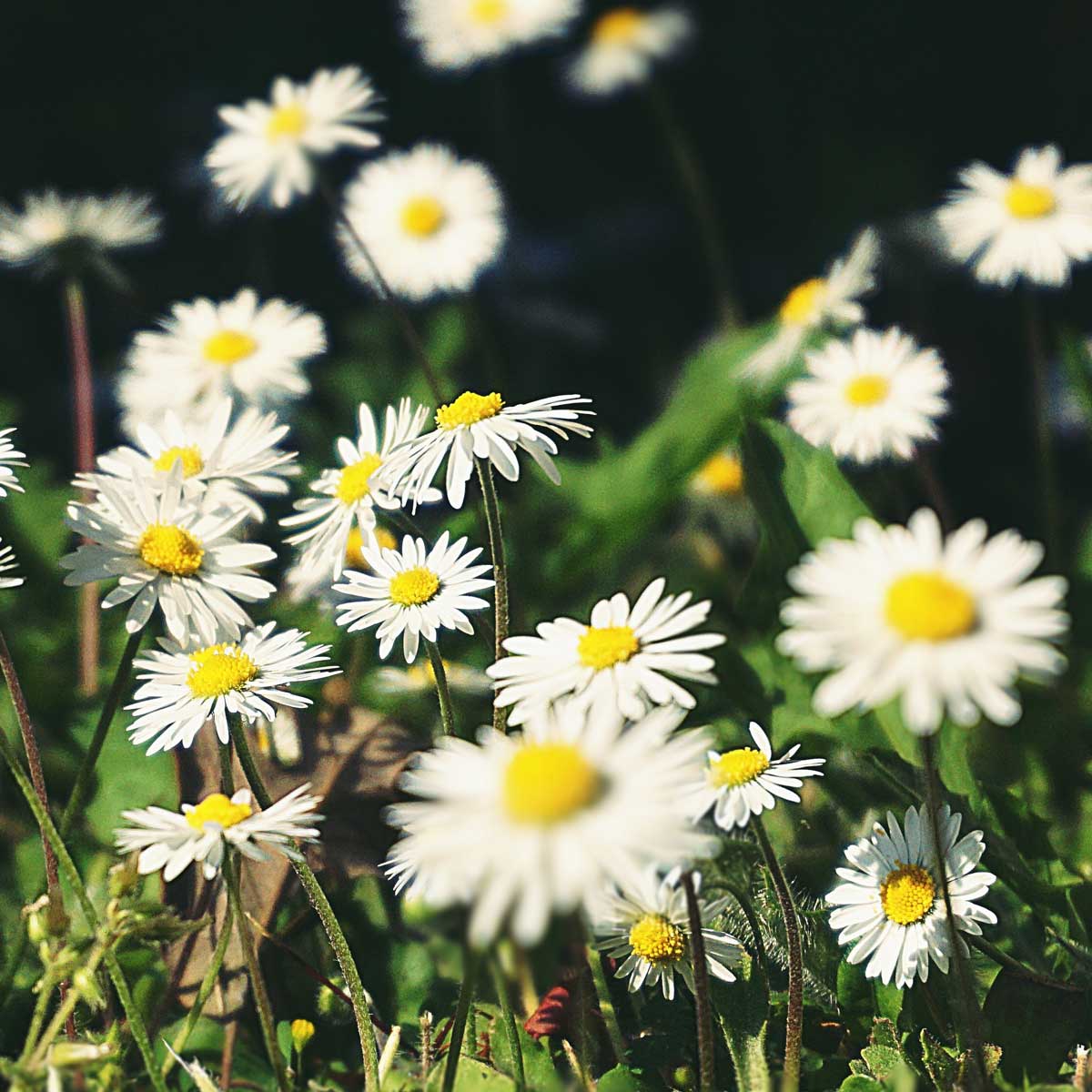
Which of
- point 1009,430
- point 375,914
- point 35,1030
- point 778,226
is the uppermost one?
point 778,226

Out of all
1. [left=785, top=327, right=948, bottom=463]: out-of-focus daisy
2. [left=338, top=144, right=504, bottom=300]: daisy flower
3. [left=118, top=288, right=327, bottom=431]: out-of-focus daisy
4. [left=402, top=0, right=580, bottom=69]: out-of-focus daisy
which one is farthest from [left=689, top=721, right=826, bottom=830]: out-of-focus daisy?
[left=402, top=0, right=580, bottom=69]: out-of-focus daisy

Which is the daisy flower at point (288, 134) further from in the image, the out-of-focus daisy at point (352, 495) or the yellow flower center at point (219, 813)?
the yellow flower center at point (219, 813)

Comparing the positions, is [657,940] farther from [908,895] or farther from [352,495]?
[352,495]

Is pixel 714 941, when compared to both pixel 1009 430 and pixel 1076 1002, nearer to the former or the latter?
pixel 1076 1002

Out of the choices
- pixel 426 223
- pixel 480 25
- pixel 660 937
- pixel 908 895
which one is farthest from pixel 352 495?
pixel 480 25

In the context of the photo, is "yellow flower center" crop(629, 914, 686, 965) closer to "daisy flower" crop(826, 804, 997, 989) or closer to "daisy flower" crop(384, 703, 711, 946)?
"daisy flower" crop(826, 804, 997, 989)

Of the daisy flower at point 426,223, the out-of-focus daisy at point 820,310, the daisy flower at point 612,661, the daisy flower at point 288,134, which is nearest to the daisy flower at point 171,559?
the daisy flower at point 612,661

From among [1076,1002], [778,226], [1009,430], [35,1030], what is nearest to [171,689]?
[35,1030]
